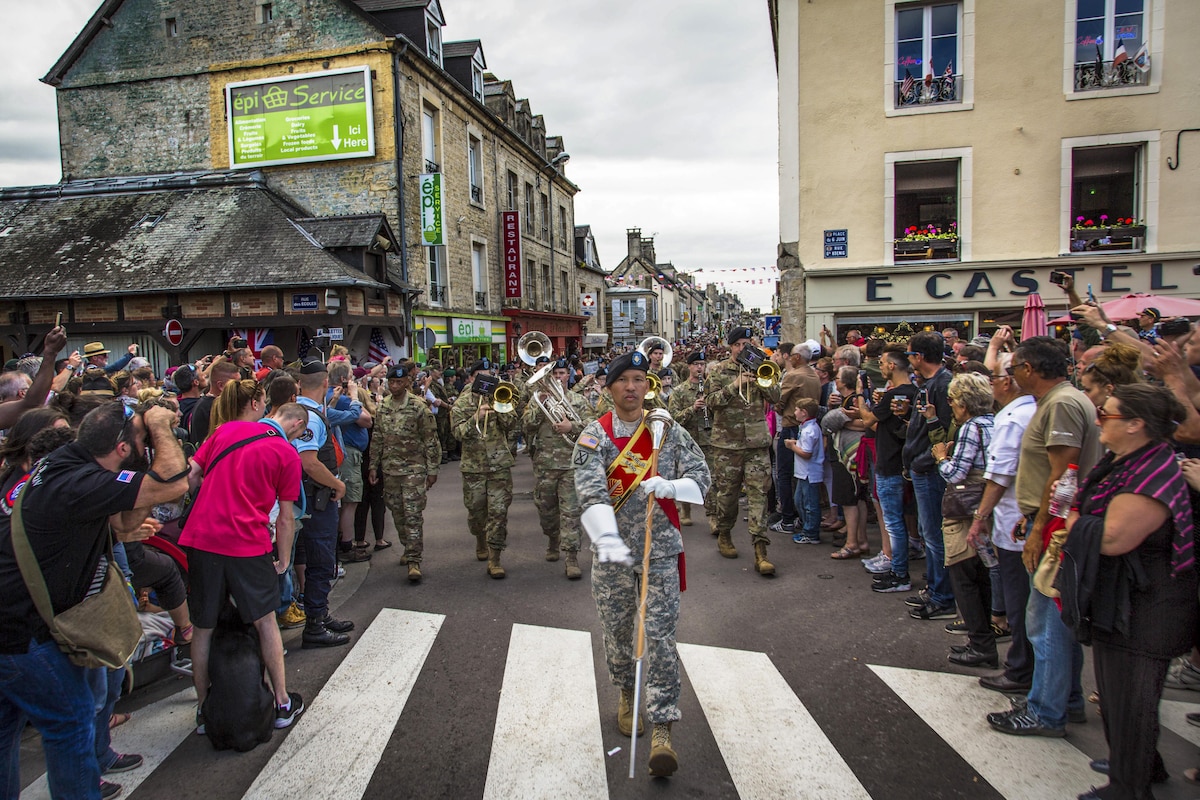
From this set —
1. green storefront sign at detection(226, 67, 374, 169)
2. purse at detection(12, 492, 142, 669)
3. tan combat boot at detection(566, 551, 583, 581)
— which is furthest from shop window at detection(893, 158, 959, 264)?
A: purse at detection(12, 492, 142, 669)

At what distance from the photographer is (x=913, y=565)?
22.4ft

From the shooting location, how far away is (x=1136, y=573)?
117 inches

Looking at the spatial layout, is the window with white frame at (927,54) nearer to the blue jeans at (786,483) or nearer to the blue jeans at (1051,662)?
the blue jeans at (786,483)

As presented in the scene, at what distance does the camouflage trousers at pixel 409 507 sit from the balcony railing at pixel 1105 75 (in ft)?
→ 53.0

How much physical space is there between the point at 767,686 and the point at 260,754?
3028mm

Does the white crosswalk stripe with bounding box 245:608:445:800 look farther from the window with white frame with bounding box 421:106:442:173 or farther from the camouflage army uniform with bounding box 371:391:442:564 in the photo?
the window with white frame with bounding box 421:106:442:173

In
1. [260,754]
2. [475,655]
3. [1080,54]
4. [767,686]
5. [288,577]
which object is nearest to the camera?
[260,754]

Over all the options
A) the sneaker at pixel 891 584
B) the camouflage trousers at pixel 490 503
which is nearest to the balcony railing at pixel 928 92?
the sneaker at pixel 891 584

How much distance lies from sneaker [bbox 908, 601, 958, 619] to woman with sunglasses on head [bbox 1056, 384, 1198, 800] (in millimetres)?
2332

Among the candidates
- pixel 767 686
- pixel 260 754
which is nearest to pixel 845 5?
pixel 767 686

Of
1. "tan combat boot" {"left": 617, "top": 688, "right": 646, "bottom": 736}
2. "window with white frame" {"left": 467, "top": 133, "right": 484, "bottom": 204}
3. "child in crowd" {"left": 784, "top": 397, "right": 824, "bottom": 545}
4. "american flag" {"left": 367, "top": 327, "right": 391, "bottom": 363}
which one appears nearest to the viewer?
"tan combat boot" {"left": 617, "top": 688, "right": 646, "bottom": 736}

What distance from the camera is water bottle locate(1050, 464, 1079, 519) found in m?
3.50

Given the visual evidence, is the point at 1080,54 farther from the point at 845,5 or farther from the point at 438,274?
the point at 438,274

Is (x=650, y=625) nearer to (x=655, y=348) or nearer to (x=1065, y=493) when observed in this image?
(x=1065, y=493)
